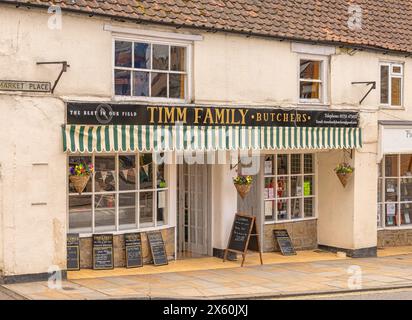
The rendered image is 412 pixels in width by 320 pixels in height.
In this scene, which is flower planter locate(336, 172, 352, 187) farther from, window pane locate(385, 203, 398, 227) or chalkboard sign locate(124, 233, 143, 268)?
chalkboard sign locate(124, 233, 143, 268)

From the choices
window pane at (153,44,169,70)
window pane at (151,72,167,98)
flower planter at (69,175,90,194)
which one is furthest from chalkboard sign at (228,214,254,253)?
flower planter at (69,175,90,194)

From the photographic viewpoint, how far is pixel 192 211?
1700 cm

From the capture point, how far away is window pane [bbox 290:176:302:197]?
1827cm

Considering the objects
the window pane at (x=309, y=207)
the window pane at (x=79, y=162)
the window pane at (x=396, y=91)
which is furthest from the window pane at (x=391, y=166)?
the window pane at (x=79, y=162)

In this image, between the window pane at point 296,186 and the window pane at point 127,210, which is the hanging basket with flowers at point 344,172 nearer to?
the window pane at point 296,186

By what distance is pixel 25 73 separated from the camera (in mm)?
12695

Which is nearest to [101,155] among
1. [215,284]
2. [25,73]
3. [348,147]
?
[25,73]

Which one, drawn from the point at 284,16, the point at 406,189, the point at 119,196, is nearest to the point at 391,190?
the point at 406,189

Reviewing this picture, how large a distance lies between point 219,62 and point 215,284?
498cm

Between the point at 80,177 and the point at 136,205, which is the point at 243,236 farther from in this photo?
the point at 80,177

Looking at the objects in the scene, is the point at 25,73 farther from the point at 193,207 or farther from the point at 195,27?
the point at 193,207

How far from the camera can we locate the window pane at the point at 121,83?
14180mm

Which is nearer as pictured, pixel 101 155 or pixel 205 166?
pixel 101 155

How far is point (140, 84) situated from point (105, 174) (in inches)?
80.2
